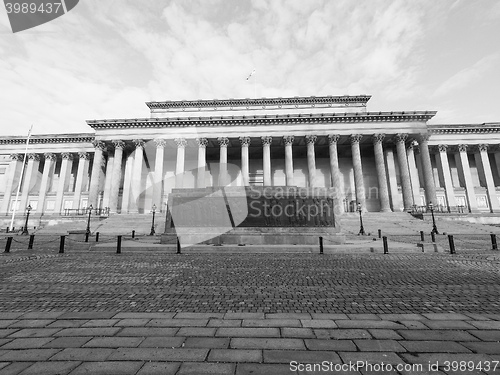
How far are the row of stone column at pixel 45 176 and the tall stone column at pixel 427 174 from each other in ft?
177

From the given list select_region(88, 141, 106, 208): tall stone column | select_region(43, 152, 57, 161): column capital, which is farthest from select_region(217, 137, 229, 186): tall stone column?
select_region(43, 152, 57, 161): column capital

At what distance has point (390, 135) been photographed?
124 feet

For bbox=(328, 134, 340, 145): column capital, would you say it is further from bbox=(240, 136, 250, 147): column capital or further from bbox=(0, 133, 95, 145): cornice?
bbox=(0, 133, 95, 145): cornice

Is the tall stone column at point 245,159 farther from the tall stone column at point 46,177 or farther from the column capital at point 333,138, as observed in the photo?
the tall stone column at point 46,177

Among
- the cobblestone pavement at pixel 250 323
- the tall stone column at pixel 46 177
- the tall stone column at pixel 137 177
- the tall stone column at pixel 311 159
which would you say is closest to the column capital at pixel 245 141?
the tall stone column at pixel 311 159

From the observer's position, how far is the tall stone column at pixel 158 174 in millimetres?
37531

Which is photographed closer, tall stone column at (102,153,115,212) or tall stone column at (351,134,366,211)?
tall stone column at (351,134,366,211)

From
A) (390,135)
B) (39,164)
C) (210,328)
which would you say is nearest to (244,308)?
(210,328)

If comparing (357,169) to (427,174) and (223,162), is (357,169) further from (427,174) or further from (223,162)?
(223,162)

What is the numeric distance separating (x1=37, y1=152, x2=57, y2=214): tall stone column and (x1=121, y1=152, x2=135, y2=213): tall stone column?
14.9 metres

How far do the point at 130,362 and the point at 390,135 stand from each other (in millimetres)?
42697

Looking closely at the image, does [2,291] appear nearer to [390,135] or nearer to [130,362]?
[130,362]

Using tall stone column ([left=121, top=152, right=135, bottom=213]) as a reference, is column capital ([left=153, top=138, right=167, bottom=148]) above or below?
above

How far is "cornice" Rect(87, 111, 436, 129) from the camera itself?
37.4 metres
